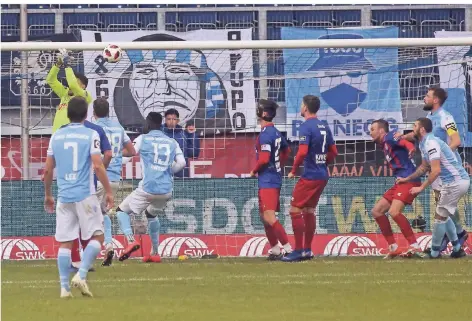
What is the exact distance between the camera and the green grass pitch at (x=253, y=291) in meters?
9.75

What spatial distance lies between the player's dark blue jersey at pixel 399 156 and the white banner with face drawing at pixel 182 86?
15.1 feet

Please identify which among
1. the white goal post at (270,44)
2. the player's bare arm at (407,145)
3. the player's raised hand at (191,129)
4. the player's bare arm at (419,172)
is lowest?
the player's bare arm at (419,172)

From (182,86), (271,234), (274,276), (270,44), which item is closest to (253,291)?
(274,276)

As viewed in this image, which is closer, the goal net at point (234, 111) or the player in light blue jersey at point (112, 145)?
the player in light blue jersey at point (112, 145)

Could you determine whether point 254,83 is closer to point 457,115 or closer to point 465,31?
point 457,115

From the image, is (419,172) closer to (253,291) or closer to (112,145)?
(112,145)

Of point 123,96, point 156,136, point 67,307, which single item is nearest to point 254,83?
point 123,96

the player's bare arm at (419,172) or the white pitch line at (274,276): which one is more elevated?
the player's bare arm at (419,172)

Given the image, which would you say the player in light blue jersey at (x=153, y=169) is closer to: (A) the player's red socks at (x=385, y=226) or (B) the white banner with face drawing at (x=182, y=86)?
(A) the player's red socks at (x=385, y=226)

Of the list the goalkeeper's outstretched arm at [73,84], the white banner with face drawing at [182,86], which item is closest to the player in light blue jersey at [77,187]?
the goalkeeper's outstretched arm at [73,84]

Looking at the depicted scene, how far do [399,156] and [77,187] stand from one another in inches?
256

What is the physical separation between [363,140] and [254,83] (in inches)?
111

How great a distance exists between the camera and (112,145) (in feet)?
51.2

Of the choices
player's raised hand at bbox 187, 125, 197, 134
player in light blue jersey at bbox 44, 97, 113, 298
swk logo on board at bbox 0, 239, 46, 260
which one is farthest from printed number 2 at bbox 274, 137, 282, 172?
player in light blue jersey at bbox 44, 97, 113, 298
